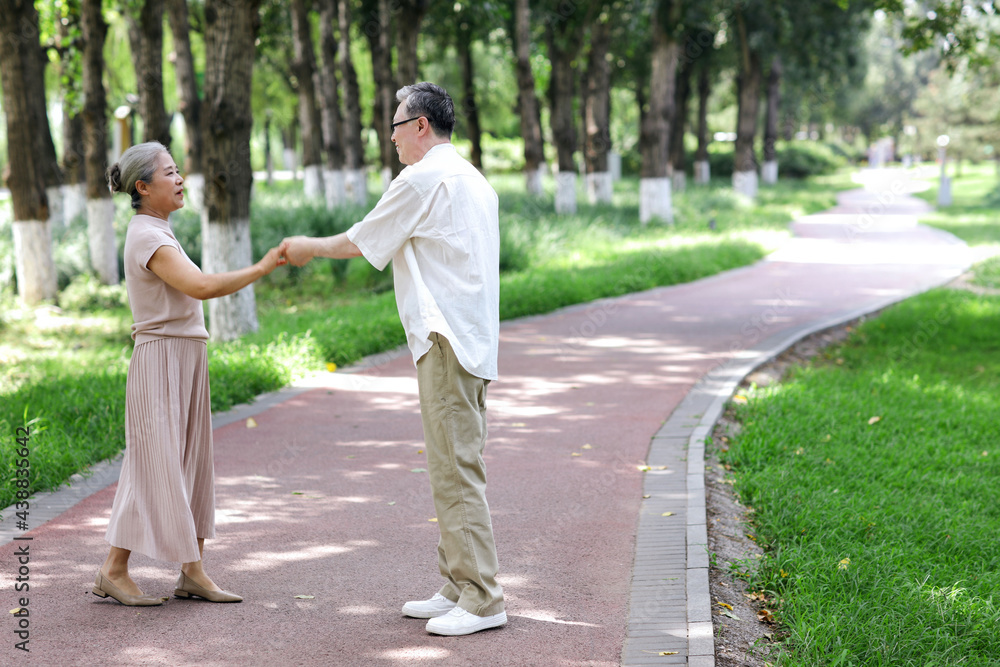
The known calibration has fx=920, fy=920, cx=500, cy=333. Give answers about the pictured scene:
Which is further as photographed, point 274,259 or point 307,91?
point 307,91

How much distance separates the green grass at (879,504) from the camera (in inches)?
151

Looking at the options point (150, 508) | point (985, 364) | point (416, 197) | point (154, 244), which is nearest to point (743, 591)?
point (416, 197)

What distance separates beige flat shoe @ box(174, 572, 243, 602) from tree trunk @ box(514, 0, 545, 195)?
18.4 m

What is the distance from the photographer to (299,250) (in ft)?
11.9

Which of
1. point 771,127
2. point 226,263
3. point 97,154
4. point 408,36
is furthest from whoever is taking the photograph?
point 771,127

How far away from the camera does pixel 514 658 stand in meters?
3.58

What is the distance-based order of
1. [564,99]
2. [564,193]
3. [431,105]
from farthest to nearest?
[564,99] → [564,193] → [431,105]

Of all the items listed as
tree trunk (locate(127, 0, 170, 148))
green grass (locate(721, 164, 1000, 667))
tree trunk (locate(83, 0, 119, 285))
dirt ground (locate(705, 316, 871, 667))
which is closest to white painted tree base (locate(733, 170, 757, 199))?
tree trunk (locate(127, 0, 170, 148))

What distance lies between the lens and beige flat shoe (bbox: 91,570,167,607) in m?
3.96

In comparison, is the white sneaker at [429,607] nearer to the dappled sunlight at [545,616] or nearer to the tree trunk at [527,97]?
the dappled sunlight at [545,616]

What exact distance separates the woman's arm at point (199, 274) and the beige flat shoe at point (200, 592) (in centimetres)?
129

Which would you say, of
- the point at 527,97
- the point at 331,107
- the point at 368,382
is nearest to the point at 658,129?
the point at 527,97

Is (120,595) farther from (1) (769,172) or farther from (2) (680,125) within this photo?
(1) (769,172)

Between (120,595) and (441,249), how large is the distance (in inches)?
80.9
